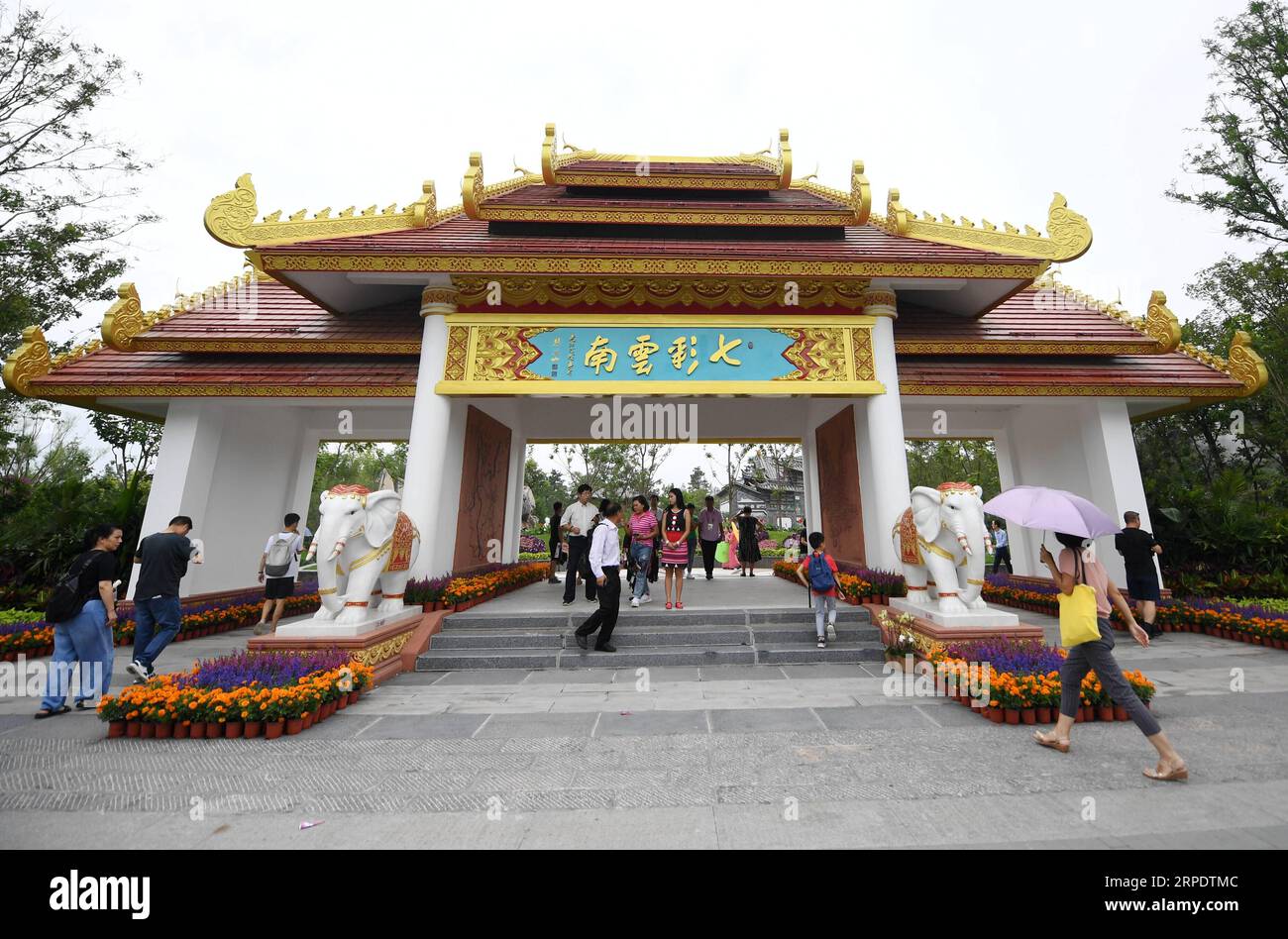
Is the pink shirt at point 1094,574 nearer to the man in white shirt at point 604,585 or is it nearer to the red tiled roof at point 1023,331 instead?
the man in white shirt at point 604,585

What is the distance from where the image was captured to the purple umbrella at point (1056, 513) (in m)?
3.41

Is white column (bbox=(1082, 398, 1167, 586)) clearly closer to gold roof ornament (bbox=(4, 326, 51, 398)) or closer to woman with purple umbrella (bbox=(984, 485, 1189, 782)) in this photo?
woman with purple umbrella (bbox=(984, 485, 1189, 782))

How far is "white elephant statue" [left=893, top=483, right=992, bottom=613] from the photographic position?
5754mm

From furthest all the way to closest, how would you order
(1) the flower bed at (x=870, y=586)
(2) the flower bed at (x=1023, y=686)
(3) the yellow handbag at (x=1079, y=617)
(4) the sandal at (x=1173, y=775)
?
(1) the flower bed at (x=870, y=586), (2) the flower bed at (x=1023, y=686), (3) the yellow handbag at (x=1079, y=617), (4) the sandal at (x=1173, y=775)

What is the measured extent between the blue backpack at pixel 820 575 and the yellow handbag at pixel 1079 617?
8.62ft

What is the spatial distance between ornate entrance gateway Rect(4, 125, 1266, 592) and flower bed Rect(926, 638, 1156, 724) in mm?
2807

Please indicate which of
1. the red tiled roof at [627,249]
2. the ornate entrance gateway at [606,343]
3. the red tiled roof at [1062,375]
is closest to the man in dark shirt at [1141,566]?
the ornate entrance gateway at [606,343]

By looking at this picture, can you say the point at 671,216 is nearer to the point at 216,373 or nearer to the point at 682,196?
the point at 682,196

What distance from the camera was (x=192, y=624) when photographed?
25.8ft

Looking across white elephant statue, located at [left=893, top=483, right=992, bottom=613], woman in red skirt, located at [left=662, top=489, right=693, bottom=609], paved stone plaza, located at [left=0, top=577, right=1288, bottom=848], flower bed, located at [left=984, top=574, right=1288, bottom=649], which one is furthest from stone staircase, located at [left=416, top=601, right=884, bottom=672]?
flower bed, located at [left=984, top=574, right=1288, bottom=649]

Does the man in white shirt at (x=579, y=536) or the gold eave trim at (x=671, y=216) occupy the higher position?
the gold eave trim at (x=671, y=216)

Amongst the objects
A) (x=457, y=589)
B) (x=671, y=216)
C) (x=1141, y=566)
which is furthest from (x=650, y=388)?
(x=1141, y=566)

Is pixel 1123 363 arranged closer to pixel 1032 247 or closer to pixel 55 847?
pixel 1032 247
